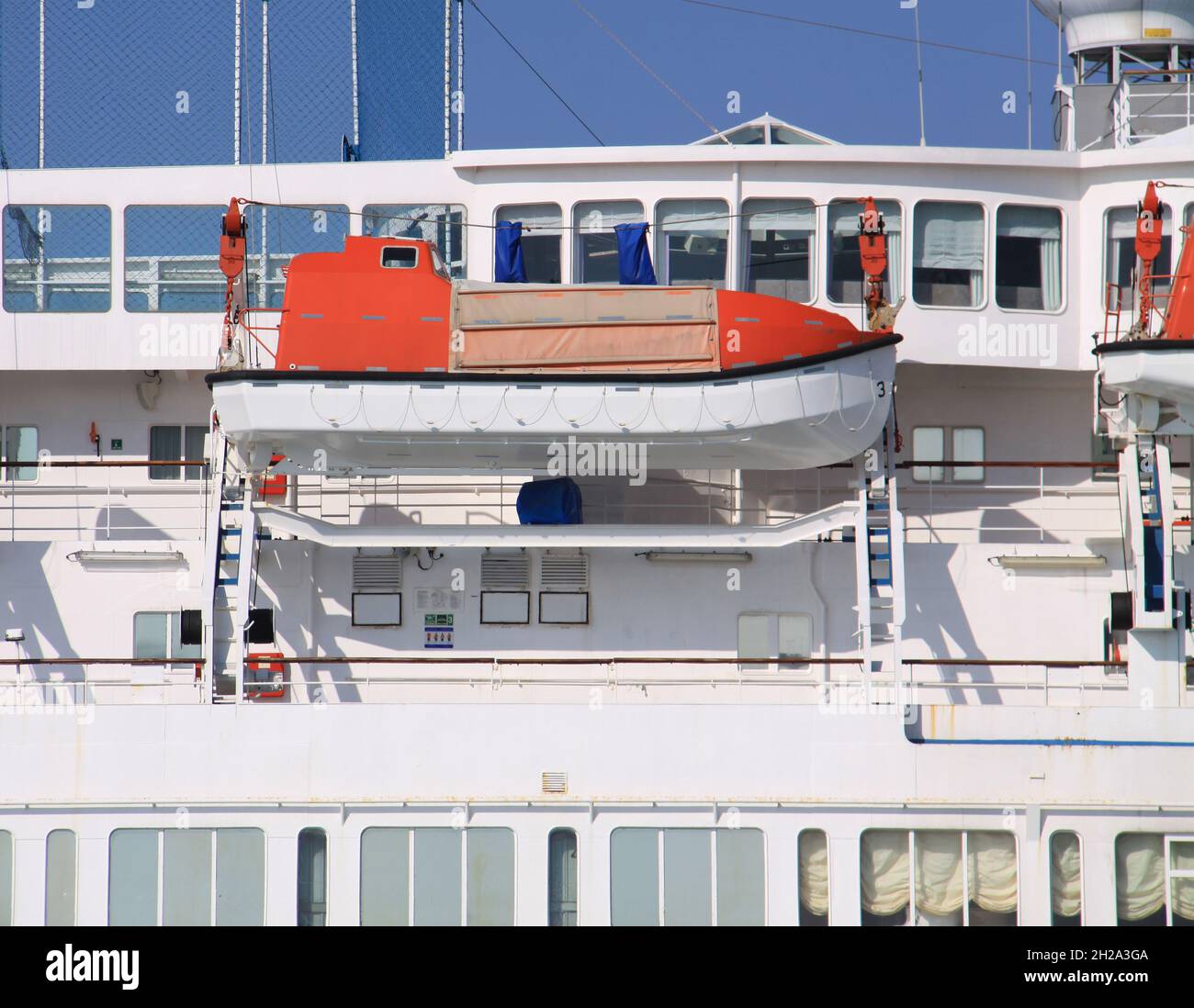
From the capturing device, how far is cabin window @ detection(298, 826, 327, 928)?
13711mm

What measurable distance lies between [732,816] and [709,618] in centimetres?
256

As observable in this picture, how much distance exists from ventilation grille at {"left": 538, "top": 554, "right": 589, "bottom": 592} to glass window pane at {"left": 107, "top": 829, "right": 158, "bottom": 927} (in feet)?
14.7

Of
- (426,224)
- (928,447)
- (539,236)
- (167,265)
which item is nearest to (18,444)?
(167,265)

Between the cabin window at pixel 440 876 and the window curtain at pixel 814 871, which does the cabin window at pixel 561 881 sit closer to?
the cabin window at pixel 440 876

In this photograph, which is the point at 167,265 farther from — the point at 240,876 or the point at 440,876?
the point at 440,876

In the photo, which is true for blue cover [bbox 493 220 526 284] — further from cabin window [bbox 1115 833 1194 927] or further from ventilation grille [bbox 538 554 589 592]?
cabin window [bbox 1115 833 1194 927]

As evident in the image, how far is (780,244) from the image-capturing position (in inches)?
647

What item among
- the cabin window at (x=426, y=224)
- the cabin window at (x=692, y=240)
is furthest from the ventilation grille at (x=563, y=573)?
→ the cabin window at (x=426, y=224)

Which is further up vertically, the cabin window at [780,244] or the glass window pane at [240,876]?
the cabin window at [780,244]

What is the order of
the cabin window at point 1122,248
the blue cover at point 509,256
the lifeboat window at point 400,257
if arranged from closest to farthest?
the lifeboat window at point 400,257, the blue cover at point 509,256, the cabin window at point 1122,248

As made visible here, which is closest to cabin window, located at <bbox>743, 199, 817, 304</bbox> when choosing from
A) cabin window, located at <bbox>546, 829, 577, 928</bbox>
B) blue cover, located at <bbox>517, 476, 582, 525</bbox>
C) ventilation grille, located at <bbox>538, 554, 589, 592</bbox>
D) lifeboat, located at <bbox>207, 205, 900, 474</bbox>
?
lifeboat, located at <bbox>207, 205, 900, 474</bbox>

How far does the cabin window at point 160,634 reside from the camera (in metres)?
15.9

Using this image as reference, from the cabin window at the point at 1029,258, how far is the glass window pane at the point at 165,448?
892cm
